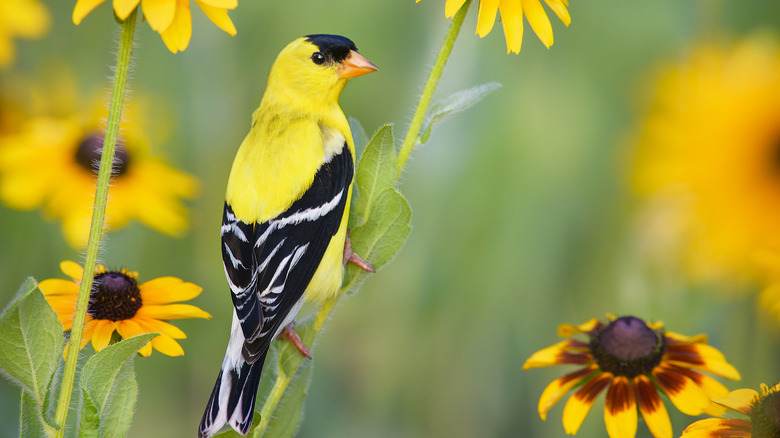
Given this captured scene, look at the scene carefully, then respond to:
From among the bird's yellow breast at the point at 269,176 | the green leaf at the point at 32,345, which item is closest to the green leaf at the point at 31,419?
the green leaf at the point at 32,345

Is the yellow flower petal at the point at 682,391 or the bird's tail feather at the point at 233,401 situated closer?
the bird's tail feather at the point at 233,401

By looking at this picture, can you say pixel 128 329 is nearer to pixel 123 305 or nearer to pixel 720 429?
pixel 123 305

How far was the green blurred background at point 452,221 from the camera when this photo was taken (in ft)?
4.60

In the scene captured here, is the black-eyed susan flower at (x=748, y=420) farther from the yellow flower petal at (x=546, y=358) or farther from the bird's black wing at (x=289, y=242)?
the bird's black wing at (x=289, y=242)

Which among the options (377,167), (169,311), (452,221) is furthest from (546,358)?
(452,221)

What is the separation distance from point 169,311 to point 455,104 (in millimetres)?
312

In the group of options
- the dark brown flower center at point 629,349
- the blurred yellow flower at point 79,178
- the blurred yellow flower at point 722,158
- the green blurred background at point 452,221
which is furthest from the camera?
the green blurred background at point 452,221

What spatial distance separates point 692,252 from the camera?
1.17 meters

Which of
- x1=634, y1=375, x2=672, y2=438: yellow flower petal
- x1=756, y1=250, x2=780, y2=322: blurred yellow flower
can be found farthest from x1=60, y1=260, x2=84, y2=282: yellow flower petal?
x1=756, y1=250, x2=780, y2=322: blurred yellow flower

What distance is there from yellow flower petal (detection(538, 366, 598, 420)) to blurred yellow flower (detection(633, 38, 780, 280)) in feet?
1.10

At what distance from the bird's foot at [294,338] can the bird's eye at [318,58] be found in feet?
0.89

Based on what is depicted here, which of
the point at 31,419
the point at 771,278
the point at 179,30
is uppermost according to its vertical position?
the point at 179,30

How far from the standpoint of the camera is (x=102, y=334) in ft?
2.35

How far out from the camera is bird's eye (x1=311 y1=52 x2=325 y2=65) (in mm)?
827
